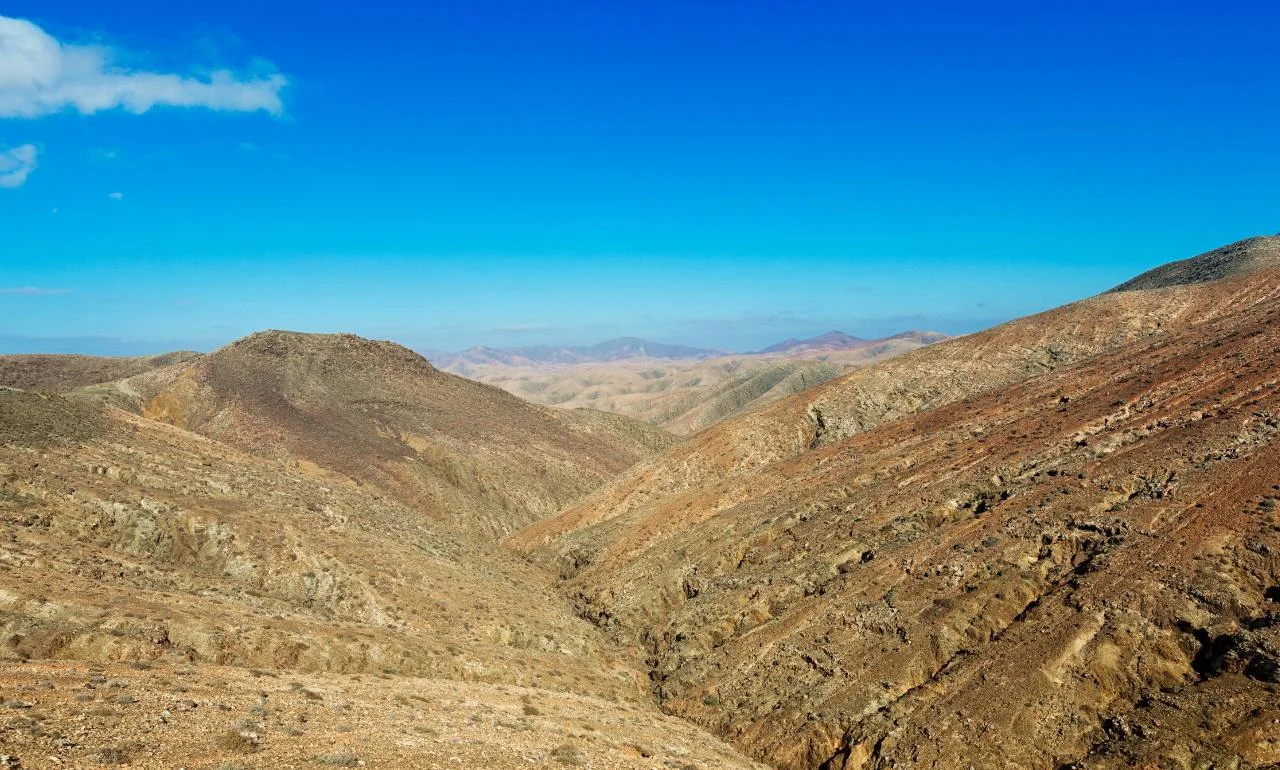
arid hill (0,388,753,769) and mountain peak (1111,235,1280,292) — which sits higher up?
mountain peak (1111,235,1280,292)

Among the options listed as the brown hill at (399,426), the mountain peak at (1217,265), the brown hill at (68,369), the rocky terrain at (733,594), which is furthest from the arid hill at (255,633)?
the mountain peak at (1217,265)

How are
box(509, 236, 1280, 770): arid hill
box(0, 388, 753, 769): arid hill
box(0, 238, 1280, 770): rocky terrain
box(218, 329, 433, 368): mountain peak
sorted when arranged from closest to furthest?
box(0, 388, 753, 769): arid hill < box(0, 238, 1280, 770): rocky terrain < box(509, 236, 1280, 770): arid hill < box(218, 329, 433, 368): mountain peak

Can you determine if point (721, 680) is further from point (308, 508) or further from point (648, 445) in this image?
point (648, 445)

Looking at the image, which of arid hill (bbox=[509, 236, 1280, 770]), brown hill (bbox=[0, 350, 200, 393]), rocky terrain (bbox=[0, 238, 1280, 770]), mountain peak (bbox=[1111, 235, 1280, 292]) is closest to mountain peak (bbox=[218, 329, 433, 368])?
brown hill (bbox=[0, 350, 200, 393])

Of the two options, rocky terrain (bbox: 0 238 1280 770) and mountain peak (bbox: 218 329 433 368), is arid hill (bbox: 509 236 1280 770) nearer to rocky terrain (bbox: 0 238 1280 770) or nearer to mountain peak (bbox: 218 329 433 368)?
rocky terrain (bbox: 0 238 1280 770)

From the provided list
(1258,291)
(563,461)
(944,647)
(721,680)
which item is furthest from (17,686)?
(1258,291)

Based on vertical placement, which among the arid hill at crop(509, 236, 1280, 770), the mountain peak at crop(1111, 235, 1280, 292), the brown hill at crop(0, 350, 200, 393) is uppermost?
the mountain peak at crop(1111, 235, 1280, 292)
